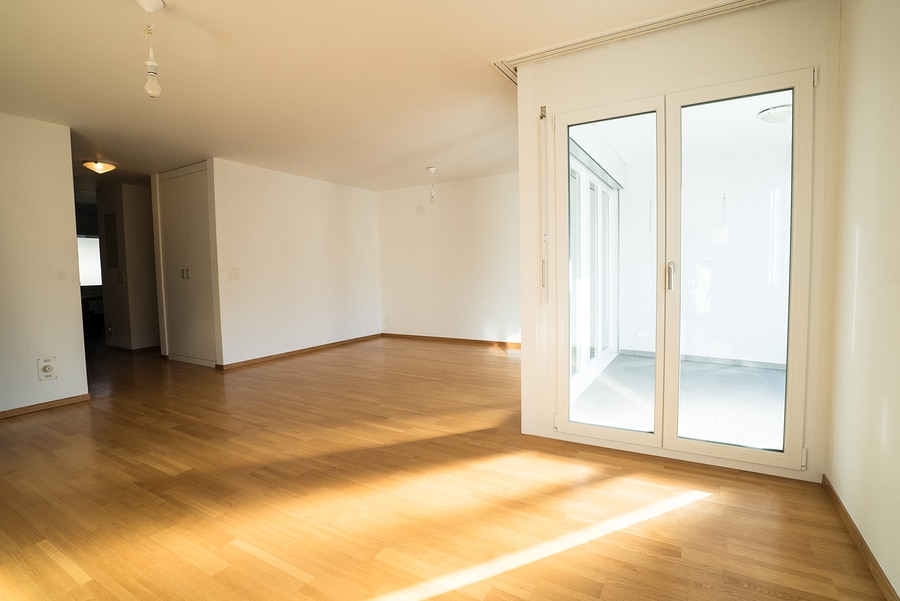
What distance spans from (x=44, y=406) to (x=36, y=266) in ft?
4.53

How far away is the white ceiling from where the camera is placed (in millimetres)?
2441

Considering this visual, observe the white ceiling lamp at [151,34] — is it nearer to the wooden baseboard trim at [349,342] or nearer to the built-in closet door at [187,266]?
the built-in closet door at [187,266]

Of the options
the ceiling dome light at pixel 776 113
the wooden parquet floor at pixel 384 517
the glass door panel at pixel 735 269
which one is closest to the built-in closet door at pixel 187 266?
the wooden parquet floor at pixel 384 517

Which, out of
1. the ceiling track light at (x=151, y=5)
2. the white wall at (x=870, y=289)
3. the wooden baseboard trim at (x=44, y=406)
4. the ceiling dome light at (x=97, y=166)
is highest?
the ceiling track light at (x=151, y=5)

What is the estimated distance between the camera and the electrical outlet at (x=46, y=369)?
13.4 feet

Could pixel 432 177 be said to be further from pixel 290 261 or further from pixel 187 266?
pixel 187 266

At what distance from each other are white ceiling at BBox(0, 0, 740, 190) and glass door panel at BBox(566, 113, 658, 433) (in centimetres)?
76

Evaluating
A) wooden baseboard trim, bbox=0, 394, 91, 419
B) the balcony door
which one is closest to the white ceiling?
the balcony door

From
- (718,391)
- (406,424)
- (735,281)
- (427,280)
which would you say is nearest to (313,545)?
(406,424)

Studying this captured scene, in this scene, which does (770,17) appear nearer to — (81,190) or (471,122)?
(471,122)

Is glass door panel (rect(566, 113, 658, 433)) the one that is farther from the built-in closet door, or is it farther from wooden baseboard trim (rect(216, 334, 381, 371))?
the built-in closet door

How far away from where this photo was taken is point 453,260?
748 cm

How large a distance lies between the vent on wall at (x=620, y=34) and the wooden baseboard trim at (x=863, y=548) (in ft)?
8.93

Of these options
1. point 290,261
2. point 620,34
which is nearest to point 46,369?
point 290,261
